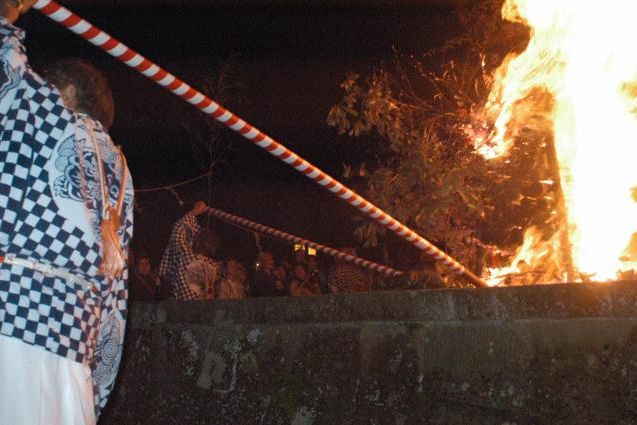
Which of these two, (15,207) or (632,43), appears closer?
(15,207)

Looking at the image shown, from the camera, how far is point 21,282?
2203 millimetres

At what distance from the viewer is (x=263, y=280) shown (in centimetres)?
994

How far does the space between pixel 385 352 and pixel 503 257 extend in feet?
13.6

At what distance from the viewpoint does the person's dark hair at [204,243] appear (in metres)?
8.08

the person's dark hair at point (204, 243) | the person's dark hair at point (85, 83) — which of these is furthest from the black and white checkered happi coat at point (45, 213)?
the person's dark hair at point (204, 243)

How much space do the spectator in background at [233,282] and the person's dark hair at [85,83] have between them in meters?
6.11

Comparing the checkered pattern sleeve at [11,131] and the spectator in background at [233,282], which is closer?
the checkered pattern sleeve at [11,131]

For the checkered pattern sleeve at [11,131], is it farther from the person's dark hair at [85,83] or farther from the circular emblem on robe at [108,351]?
the circular emblem on robe at [108,351]

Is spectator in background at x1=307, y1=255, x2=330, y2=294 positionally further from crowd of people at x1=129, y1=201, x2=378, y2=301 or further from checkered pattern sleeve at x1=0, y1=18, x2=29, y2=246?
checkered pattern sleeve at x1=0, y1=18, x2=29, y2=246

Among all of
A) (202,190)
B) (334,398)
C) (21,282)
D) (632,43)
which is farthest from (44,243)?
(202,190)

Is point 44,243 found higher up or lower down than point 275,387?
higher up

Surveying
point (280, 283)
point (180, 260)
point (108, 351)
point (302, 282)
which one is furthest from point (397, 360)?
point (302, 282)

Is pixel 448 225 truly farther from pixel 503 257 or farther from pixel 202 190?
pixel 202 190

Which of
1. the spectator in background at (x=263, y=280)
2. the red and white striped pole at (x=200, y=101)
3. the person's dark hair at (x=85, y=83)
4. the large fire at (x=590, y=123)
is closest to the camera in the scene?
the person's dark hair at (x=85, y=83)
